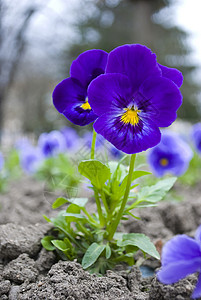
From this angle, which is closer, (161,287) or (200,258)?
(200,258)

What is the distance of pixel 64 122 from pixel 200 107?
852cm

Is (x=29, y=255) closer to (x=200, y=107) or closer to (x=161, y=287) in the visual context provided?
(x=161, y=287)

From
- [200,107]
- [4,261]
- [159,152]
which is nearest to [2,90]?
[159,152]

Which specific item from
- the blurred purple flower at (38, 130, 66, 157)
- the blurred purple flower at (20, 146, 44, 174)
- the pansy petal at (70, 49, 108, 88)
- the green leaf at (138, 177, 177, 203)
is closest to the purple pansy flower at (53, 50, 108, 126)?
the pansy petal at (70, 49, 108, 88)

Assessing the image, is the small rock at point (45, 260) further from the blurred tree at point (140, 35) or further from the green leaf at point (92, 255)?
the blurred tree at point (140, 35)

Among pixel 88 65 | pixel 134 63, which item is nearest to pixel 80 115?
pixel 88 65

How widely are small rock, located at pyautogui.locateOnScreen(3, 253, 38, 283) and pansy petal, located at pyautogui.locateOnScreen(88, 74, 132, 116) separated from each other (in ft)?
2.21

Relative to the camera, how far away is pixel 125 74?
102cm

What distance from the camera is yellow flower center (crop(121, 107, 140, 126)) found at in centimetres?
106

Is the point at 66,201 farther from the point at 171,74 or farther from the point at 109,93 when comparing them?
the point at 171,74

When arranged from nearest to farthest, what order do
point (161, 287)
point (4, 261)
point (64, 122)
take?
point (161, 287) → point (4, 261) → point (64, 122)

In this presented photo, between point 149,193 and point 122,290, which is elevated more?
point 149,193

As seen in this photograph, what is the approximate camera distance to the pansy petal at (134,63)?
983 mm

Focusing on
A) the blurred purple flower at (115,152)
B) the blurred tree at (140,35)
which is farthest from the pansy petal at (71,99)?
the blurred tree at (140,35)
